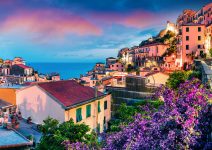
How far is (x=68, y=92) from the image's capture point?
25438 mm

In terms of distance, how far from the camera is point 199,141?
16.8 ft

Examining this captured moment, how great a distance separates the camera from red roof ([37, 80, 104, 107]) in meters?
23.1

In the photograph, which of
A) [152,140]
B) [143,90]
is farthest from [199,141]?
[143,90]

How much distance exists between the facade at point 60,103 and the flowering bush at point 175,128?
53.6 ft

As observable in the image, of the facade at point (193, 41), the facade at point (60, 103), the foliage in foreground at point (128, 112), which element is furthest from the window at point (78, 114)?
the facade at point (193, 41)

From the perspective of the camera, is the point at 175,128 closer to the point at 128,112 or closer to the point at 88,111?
the point at 128,112

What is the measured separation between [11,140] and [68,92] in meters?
12.0

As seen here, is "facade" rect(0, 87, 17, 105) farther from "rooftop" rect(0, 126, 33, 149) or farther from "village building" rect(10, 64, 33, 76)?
"village building" rect(10, 64, 33, 76)

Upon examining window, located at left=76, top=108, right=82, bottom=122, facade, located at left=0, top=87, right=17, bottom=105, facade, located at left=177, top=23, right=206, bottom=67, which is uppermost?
facade, located at left=177, top=23, right=206, bottom=67

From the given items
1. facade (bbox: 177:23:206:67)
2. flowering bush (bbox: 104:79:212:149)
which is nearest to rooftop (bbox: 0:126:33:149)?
flowering bush (bbox: 104:79:212:149)

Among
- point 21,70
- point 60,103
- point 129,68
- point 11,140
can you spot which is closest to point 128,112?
point 60,103

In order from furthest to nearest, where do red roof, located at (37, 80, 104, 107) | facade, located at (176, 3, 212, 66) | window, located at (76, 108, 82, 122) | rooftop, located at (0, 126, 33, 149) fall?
facade, located at (176, 3, 212, 66) < window, located at (76, 108, 82, 122) < red roof, located at (37, 80, 104, 107) < rooftop, located at (0, 126, 33, 149)

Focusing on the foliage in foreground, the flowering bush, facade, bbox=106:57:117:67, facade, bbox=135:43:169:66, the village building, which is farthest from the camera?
facade, bbox=106:57:117:67

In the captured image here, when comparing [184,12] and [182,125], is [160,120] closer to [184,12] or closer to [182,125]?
Answer: [182,125]
